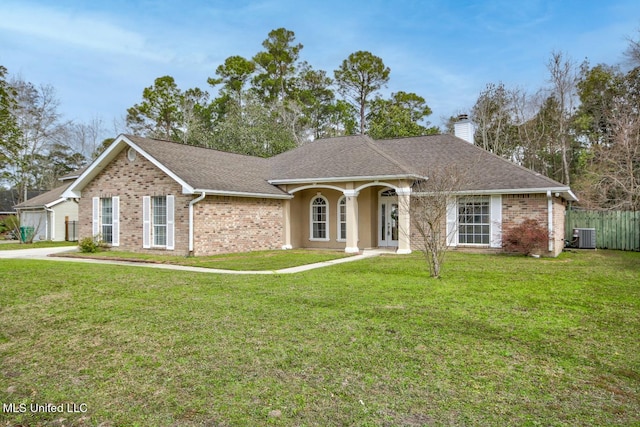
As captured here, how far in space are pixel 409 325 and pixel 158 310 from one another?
4.19m

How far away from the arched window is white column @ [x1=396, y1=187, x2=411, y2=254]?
393 cm

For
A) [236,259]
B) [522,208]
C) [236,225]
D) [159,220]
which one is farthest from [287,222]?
[522,208]

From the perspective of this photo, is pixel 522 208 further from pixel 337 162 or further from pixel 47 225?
pixel 47 225

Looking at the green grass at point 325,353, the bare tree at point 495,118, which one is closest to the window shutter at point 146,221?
the green grass at point 325,353

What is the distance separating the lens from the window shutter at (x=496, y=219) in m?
16.7

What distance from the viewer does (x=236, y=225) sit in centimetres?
1722

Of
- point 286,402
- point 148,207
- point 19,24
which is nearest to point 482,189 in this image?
point 148,207

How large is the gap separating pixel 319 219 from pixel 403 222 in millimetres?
4377

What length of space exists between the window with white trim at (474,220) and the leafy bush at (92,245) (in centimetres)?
1461

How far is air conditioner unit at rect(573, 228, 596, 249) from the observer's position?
19.5m

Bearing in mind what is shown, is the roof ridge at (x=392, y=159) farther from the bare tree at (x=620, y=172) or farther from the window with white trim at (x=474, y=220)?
the bare tree at (x=620, y=172)

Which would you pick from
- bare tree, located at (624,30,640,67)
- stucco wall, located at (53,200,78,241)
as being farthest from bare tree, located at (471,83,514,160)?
stucco wall, located at (53,200,78,241)

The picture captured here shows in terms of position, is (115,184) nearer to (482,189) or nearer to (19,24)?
(19,24)

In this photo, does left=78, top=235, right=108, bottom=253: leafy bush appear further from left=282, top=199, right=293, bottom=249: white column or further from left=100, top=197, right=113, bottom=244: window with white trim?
left=282, top=199, right=293, bottom=249: white column
